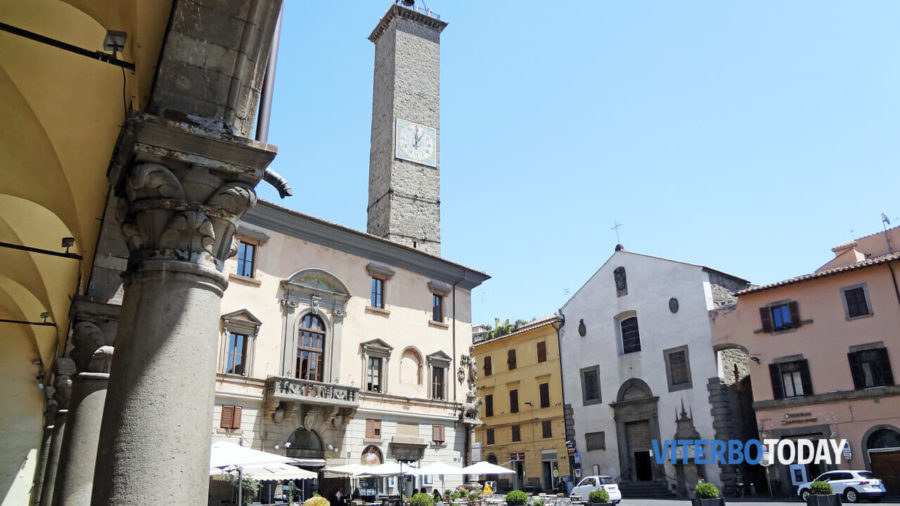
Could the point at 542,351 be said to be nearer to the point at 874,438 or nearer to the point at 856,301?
the point at 856,301

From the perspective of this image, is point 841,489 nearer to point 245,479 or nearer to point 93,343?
point 245,479

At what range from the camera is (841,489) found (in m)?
21.4

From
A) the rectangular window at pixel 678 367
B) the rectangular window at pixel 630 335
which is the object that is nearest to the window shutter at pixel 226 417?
the rectangular window at pixel 678 367

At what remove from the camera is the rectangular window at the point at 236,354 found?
67.3ft

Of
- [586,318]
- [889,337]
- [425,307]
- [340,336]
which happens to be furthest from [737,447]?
[340,336]

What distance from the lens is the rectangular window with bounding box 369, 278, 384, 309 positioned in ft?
82.4

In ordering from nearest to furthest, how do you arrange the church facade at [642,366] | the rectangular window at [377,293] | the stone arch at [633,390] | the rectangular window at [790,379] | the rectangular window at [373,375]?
the rectangular window at [373,375]
the rectangular window at [377,293]
the rectangular window at [790,379]
the church facade at [642,366]
the stone arch at [633,390]

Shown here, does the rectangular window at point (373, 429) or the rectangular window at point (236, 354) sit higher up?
the rectangular window at point (236, 354)

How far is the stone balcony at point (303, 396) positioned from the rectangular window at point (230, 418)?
1003 millimetres

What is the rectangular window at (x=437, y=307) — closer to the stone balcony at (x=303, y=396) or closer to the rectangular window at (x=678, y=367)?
the stone balcony at (x=303, y=396)

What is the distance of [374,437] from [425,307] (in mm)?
5617

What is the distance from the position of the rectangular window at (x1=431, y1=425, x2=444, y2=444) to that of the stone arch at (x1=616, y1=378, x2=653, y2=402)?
402 inches

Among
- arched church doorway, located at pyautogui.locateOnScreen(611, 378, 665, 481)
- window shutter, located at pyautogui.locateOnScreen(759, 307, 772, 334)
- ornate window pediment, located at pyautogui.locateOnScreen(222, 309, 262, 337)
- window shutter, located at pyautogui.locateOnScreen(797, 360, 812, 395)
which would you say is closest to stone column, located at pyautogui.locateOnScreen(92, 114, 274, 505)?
ornate window pediment, located at pyautogui.locateOnScreen(222, 309, 262, 337)

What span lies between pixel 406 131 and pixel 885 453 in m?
27.0
